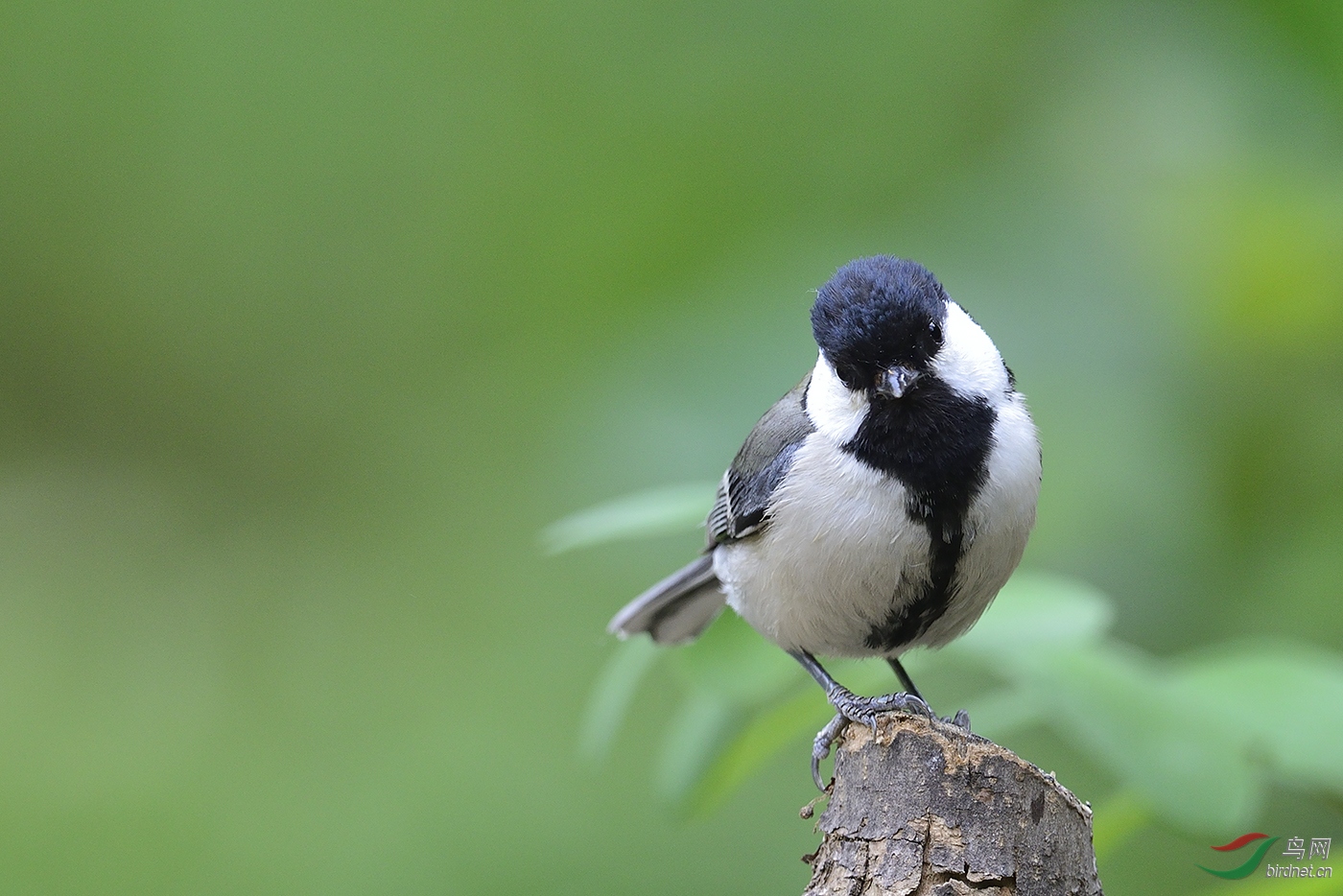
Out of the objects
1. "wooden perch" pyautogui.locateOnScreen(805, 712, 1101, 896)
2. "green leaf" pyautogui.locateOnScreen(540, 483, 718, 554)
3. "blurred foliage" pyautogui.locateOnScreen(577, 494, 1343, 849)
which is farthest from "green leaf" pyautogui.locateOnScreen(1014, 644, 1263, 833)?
"green leaf" pyautogui.locateOnScreen(540, 483, 718, 554)

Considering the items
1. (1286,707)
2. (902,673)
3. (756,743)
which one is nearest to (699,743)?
(756,743)

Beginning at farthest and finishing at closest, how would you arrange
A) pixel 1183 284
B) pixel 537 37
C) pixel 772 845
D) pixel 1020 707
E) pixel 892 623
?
pixel 537 37 → pixel 772 845 → pixel 1183 284 → pixel 892 623 → pixel 1020 707

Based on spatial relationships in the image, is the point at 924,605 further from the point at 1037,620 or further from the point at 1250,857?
the point at 1250,857

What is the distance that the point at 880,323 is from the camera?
1.89 meters

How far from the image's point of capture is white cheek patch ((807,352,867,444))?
6.58 feet

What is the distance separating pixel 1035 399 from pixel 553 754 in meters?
2.11

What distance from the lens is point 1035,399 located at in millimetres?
2852

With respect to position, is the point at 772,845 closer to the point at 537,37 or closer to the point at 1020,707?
the point at 1020,707

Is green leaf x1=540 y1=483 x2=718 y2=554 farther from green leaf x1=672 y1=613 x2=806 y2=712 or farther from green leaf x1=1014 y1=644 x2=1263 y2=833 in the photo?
green leaf x1=1014 y1=644 x2=1263 y2=833

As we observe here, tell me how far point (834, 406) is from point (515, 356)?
93.8 inches

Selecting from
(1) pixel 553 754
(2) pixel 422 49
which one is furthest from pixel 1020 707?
(2) pixel 422 49

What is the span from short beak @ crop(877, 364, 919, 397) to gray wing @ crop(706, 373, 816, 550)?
250 millimetres

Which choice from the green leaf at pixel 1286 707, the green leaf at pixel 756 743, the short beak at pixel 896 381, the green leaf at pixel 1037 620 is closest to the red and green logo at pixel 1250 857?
the green leaf at pixel 1286 707

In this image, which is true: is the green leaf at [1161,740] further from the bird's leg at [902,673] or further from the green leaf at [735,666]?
the bird's leg at [902,673]
